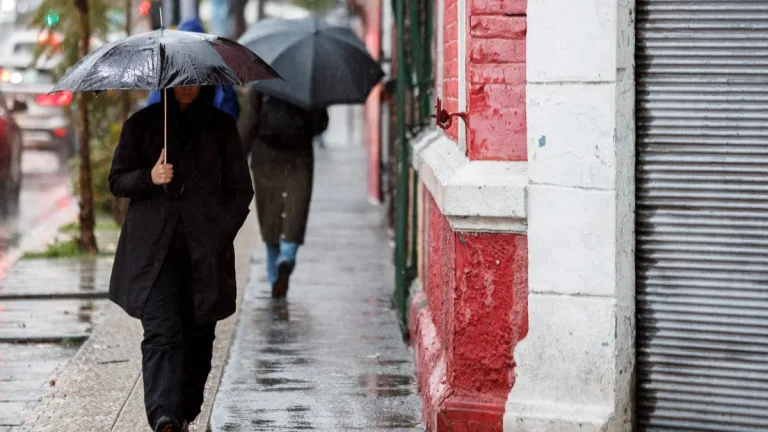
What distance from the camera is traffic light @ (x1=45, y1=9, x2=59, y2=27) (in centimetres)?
1191

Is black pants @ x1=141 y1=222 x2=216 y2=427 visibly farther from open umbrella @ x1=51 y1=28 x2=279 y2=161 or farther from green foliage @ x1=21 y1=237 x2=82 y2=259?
green foliage @ x1=21 y1=237 x2=82 y2=259

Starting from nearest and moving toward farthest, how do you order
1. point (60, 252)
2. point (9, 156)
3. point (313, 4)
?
point (60, 252) → point (9, 156) → point (313, 4)

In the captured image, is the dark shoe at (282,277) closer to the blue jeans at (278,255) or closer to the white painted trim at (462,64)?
the blue jeans at (278,255)

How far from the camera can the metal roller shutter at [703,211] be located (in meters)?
5.25

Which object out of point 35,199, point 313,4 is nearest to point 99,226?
point 35,199

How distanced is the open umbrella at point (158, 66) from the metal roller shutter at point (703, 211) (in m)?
1.65

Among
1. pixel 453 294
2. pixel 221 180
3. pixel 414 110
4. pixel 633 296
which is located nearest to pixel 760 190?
pixel 633 296

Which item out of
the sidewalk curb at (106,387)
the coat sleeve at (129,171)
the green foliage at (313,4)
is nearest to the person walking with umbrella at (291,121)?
the sidewalk curb at (106,387)

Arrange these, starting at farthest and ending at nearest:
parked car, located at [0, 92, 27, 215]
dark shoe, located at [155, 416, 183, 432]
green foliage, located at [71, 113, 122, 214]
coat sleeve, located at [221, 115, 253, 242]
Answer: parked car, located at [0, 92, 27, 215] < green foliage, located at [71, 113, 122, 214] < coat sleeve, located at [221, 115, 253, 242] < dark shoe, located at [155, 416, 183, 432]

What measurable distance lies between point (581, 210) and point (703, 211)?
47cm

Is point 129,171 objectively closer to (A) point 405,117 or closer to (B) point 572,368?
(B) point 572,368

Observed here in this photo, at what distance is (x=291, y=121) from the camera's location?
955cm

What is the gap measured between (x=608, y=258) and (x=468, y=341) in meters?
0.67

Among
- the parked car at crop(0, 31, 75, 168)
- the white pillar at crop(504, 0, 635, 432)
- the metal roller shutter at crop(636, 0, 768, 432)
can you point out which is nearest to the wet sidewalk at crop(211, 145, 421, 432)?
the white pillar at crop(504, 0, 635, 432)
